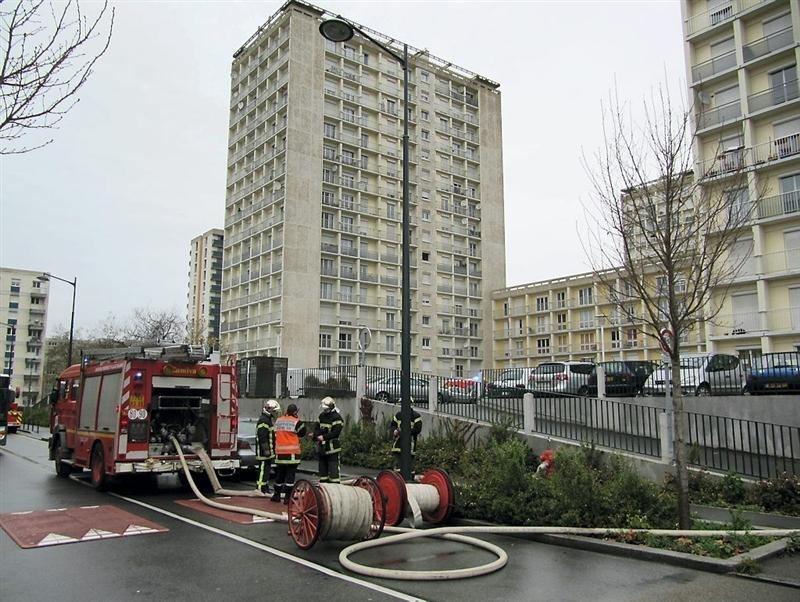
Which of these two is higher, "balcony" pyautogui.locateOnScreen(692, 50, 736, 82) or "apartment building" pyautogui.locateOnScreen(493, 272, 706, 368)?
"balcony" pyautogui.locateOnScreen(692, 50, 736, 82)

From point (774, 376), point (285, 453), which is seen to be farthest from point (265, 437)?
point (774, 376)

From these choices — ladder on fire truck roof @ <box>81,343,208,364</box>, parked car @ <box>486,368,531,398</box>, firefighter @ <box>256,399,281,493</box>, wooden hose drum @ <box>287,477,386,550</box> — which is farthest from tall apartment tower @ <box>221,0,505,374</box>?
wooden hose drum @ <box>287,477,386,550</box>

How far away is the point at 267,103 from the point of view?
6419cm

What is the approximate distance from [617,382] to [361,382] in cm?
817

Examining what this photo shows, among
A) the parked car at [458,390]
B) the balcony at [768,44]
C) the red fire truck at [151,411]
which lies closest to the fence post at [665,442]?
the parked car at [458,390]

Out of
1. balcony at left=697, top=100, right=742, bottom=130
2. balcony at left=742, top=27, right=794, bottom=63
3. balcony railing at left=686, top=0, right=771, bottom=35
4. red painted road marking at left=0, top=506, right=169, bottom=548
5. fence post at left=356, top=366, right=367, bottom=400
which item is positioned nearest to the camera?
red painted road marking at left=0, top=506, right=169, bottom=548

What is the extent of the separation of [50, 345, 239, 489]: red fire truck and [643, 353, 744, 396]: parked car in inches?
434

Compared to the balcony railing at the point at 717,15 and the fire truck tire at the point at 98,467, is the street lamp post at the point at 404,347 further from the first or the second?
the balcony railing at the point at 717,15

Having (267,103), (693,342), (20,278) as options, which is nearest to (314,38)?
(267,103)

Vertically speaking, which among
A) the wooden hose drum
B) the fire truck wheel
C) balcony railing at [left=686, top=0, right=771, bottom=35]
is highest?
balcony railing at [left=686, top=0, right=771, bottom=35]

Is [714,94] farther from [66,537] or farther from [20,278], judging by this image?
[20,278]

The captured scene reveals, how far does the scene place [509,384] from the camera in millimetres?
17469

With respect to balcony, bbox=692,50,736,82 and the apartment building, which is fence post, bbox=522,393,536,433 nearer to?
balcony, bbox=692,50,736,82

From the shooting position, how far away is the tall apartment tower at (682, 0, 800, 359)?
102 feet
